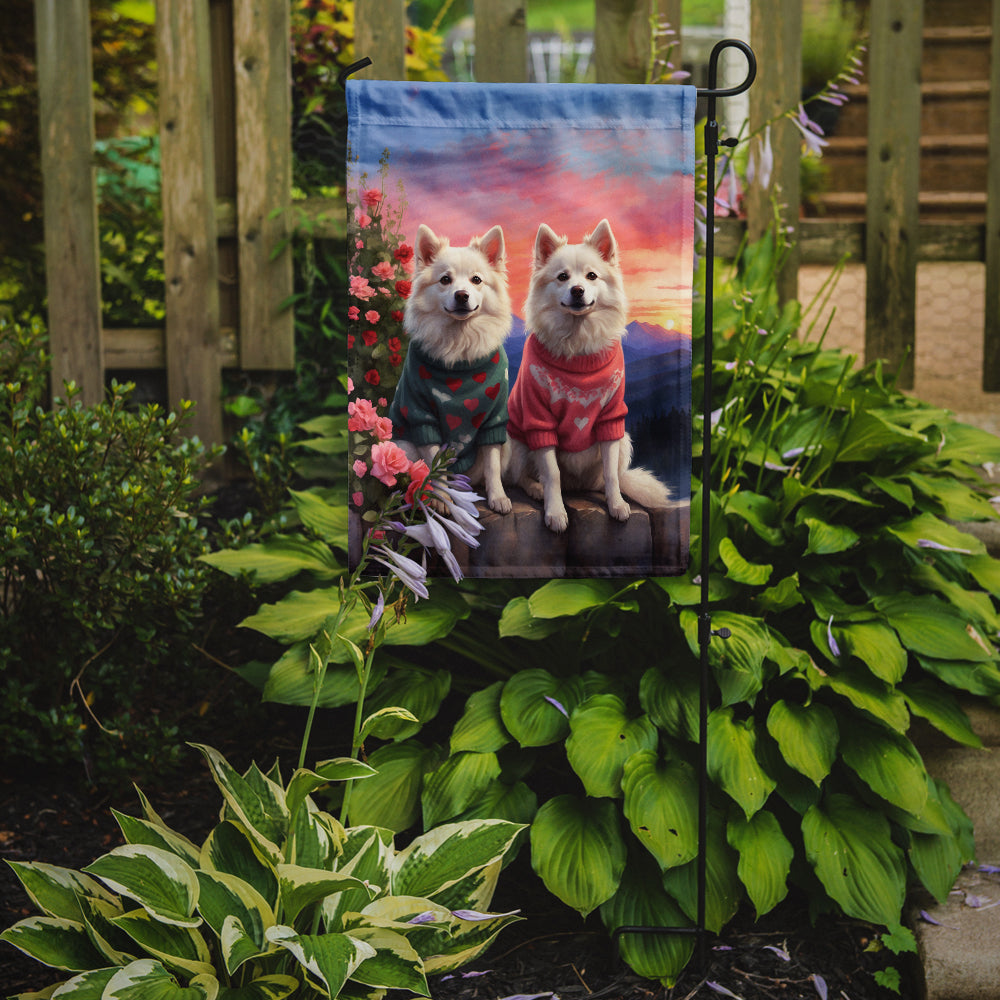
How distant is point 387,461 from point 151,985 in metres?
0.89

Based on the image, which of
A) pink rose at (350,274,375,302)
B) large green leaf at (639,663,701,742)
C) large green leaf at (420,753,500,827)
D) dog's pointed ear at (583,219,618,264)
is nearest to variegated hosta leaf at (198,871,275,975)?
large green leaf at (420,753,500,827)

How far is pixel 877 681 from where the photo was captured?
2076 mm

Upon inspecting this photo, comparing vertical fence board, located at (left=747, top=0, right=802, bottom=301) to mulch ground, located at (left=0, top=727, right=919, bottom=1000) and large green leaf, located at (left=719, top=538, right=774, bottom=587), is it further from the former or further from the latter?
mulch ground, located at (left=0, top=727, right=919, bottom=1000)

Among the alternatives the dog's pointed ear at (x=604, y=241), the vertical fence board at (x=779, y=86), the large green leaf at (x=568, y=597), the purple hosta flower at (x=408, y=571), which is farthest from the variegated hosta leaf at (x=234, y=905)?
the vertical fence board at (x=779, y=86)

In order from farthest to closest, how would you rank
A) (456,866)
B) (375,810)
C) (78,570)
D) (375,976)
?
(78,570), (375,810), (456,866), (375,976)

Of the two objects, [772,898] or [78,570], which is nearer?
[772,898]

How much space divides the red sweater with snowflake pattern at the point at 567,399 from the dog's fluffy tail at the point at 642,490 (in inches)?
3.2

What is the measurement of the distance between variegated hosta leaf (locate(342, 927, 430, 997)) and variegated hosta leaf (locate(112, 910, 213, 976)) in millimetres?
245

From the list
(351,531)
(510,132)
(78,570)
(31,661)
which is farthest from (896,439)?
(31,661)

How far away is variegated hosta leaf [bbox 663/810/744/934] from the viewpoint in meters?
1.92

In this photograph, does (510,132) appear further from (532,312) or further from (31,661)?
(31,661)

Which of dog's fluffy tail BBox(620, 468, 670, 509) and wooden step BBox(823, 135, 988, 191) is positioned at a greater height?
wooden step BBox(823, 135, 988, 191)

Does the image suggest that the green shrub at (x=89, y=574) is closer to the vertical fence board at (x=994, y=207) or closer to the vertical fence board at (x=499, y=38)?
the vertical fence board at (x=499, y=38)

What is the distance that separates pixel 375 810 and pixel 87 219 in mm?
2281
